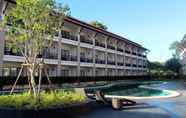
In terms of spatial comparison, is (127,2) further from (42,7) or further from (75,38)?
(75,38)

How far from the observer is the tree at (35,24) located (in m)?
12.5

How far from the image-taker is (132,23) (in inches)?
1352

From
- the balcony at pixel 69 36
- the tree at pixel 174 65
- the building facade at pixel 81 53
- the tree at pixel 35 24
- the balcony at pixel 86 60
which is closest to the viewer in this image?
the tree at pixel 35 24

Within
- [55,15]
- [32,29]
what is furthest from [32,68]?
[55,15]

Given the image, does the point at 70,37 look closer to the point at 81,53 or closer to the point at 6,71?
the point at 81,53

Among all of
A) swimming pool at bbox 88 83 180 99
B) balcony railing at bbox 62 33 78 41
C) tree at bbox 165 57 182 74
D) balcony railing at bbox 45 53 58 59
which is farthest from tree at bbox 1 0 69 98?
tree at bbox 165 57 182 74

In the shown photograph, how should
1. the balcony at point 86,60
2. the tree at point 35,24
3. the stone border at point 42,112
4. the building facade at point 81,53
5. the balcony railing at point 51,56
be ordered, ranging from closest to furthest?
the stone border at point 42,112 → the tree at point 35,24 → the building facade at point 81,53 → the balcony railing at point 51,56 → the balcony at point 86,60

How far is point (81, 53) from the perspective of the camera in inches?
1790

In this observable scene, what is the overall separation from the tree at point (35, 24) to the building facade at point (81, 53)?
13010 millimetres

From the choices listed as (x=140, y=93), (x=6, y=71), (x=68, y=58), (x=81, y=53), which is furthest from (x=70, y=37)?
(x=140, y=93)

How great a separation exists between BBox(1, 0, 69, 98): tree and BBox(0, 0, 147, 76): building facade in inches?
512

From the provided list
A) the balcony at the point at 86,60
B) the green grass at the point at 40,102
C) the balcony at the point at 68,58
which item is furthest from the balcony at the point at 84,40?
the green grass at the point at 40,102

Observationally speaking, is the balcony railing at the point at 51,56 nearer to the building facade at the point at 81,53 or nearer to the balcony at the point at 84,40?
the building facade at the point at 81,53

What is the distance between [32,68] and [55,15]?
2615 millimetres
